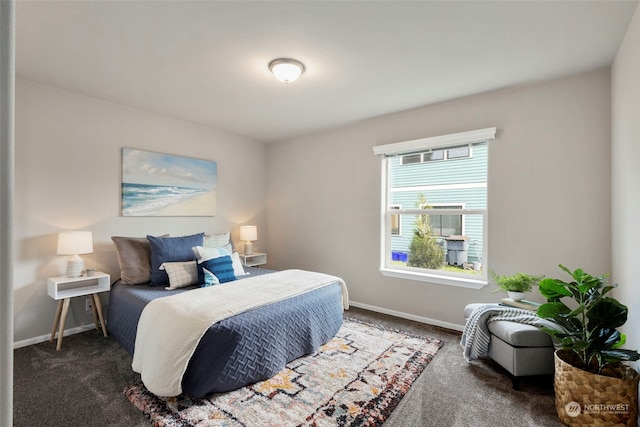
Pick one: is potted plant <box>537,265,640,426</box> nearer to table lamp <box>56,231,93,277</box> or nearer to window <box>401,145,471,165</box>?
window <box>401,145,471,165</box>

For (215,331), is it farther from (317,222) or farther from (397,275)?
(317,222)

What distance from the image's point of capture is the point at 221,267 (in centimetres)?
306

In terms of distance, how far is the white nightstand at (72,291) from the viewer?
9.04 feet

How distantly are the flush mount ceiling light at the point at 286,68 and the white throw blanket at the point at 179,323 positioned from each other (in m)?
1.85

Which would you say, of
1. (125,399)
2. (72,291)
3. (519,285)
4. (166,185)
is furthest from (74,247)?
(519,285)

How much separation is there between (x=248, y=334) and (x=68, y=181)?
101 inches

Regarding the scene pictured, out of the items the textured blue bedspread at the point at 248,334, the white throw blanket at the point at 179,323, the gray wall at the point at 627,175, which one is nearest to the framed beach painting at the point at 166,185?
Result: the textured blue bedspread at the point at 248,334

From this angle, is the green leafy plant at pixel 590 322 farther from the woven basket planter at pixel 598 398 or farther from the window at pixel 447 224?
the window at pixel 447 224

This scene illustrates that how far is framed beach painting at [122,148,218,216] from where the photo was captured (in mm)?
3506

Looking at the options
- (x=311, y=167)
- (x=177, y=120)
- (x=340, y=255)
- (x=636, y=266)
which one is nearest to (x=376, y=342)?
(x=340, y=255)

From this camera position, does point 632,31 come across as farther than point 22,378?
No

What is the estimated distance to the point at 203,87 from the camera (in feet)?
9.73

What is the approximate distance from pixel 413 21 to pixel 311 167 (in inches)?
108

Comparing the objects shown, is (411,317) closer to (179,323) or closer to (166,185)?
(179,323)
